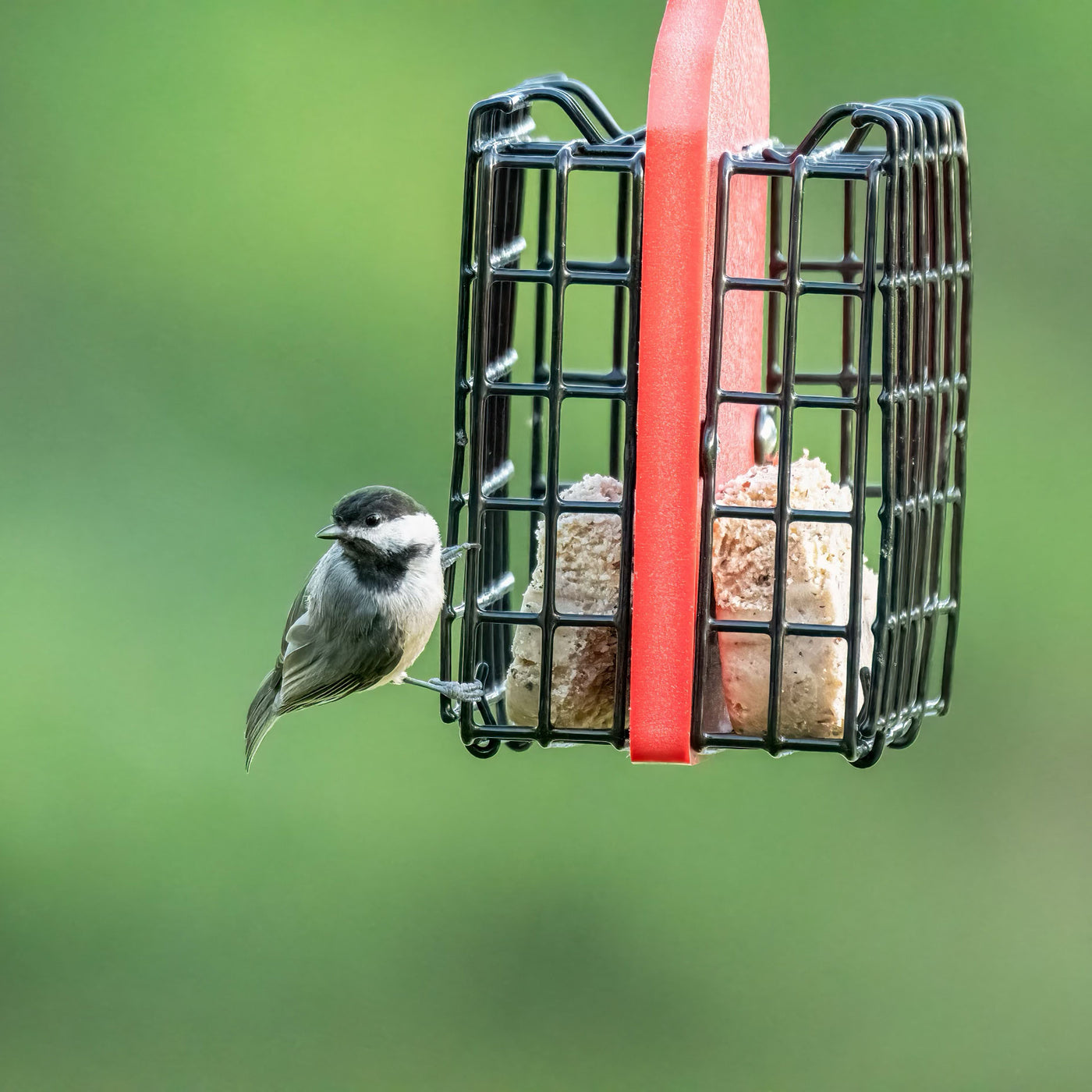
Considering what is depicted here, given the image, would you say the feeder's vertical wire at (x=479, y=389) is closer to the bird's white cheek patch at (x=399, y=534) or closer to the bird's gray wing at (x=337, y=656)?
the bird's white cheek patch at (x=399, y=534)

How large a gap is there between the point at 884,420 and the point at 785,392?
0.13 meters

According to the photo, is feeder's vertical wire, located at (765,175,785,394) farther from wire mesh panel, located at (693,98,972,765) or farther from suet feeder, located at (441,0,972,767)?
wire mesh panel, located at (693,98,972,765)

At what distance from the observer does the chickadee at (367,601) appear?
2941 millimetres

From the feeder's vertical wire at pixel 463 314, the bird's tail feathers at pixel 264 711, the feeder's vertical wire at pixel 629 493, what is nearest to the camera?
the feeder's vertical wire at pixel 629 493

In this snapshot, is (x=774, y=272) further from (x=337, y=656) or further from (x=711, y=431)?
(x=337, y=656)

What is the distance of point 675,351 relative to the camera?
2205 mm

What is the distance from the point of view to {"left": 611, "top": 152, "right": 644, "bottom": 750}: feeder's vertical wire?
7.58 ft

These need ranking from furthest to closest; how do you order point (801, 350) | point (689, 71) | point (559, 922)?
point (559, 922)
point (801, 350)
point (689, 71)

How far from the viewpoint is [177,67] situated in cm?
692

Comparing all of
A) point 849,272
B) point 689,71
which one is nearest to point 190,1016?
point 849,272

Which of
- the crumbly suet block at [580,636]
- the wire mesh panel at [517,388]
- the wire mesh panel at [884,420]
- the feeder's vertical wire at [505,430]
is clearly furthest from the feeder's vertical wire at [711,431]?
the feeder's vertical wire at [505,430]

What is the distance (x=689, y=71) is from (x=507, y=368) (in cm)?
63

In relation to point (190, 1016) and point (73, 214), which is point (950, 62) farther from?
point (190, 1016)

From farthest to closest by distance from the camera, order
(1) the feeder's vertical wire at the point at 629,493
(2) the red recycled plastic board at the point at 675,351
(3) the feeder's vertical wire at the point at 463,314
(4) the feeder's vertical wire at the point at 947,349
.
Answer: (4) the feeder's vertical wire at the point at 947,349
(3) the feeder's vertical wire at the point at 463,314
(1) the feeder's vertical wire at the point at 629,493
(2) the red recycled plastic board at the point at 675,351
